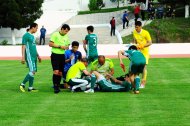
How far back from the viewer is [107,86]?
13.7 meters

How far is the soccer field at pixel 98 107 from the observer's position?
9.50 m

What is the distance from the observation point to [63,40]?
13.5 metres

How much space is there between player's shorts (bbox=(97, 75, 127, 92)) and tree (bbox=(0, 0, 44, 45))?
33.6 m

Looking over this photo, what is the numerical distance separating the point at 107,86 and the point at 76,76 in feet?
2.68

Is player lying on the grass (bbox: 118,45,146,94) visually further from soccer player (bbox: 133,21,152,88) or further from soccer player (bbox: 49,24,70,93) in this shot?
soccer player (bbox: 49,24,70,93)

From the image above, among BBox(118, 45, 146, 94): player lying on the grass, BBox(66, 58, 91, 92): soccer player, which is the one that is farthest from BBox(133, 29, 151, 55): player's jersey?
BBox(66, 58, 91, 92): soccer player

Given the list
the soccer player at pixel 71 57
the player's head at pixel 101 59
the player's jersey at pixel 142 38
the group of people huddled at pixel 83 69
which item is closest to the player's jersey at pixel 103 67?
the group of people huddled at pixel 83 69

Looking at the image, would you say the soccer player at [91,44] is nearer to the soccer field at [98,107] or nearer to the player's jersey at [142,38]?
the player's jersey at [142,38]

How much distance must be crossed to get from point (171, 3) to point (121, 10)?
33.5 feet

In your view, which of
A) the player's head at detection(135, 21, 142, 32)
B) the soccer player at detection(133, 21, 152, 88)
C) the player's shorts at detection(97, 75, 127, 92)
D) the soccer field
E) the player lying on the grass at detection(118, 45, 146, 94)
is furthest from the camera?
the soccer player at detection(133, 21, 152, 88)

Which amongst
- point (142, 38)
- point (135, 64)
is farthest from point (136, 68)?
point (142, 38)

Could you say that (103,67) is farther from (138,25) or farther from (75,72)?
(138,25)

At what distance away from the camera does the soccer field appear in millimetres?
9500

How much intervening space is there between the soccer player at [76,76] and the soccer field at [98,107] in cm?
26
